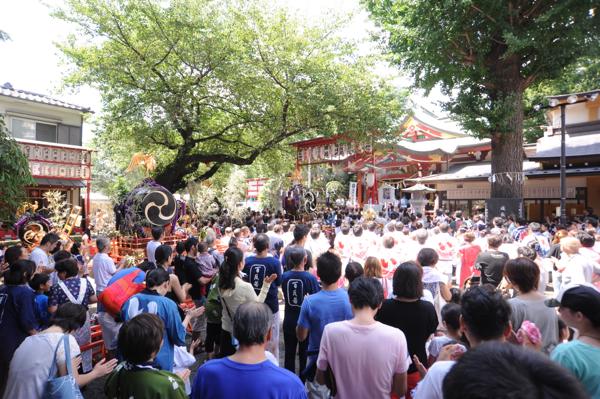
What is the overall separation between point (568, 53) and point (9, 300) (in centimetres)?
1508

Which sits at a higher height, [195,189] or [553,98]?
[553,98]

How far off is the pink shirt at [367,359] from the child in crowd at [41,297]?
3260 mm

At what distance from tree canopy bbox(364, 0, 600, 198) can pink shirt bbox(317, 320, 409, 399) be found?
1153 centimetres

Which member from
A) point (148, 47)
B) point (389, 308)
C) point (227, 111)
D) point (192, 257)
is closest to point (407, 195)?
point (227, 111)

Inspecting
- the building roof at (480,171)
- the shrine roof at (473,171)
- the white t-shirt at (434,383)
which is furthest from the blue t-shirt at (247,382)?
the shrine roof at (473,171)

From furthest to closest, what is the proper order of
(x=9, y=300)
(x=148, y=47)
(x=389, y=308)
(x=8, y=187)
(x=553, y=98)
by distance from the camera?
(x=148, y=47), (x=553, y=98), (x=8, y=187), (x=9, y=300), (x=389, y=308)

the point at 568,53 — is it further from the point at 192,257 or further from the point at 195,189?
the point at 195,189

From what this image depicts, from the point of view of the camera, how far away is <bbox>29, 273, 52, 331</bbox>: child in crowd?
4.36 meters

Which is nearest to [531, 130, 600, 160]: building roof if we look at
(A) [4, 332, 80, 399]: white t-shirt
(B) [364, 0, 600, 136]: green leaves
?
(B) [364, 0, 600, 136]: green leaves

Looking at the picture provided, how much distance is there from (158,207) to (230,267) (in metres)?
7.90

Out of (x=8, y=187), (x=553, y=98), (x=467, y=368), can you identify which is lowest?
(x=467, y=368)

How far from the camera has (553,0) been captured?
12.6 meters

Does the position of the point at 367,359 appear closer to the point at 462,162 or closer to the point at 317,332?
the point at 317,332

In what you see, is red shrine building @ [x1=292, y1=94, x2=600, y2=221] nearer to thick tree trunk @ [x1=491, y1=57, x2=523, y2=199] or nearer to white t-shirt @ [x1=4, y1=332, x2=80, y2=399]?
thick tree trunk @ [x1=491, y1=57, x2=523, y2=199]
